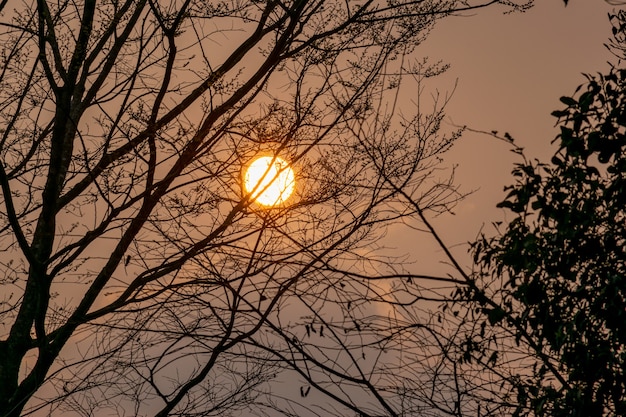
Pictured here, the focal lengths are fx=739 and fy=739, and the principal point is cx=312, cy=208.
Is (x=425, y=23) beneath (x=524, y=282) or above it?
above

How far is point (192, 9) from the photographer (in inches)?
309

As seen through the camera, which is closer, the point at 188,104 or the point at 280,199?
the point at 280,199

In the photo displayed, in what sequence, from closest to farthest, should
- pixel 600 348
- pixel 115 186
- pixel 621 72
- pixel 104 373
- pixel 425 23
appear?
pixel 600 348
pixel 621 72
pixel 104 373
pixel 115 186
pixel 425 23

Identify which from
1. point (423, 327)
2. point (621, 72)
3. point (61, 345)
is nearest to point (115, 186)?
point (61, 345)

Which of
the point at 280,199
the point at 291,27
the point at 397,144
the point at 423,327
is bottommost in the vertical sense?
the point at 423,327

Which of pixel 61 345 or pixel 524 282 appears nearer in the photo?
pixel 524 282

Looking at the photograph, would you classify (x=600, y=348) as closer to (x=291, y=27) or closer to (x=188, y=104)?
(x=291, y=27)

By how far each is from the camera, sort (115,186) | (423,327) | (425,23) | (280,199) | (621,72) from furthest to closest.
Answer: (425,23)
(115,186)
(280,199)
(423,327)
(621,72)

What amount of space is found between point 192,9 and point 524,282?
15.6ft

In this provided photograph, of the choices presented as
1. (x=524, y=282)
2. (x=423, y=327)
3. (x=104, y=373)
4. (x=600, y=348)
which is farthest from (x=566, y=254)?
(x=104, y=373)

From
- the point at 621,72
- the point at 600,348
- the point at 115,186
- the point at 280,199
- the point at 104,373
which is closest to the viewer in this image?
the point at 600,348

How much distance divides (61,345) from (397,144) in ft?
13.1

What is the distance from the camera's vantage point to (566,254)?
475 cm

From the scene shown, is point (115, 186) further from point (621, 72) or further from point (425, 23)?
point (621, 72)
